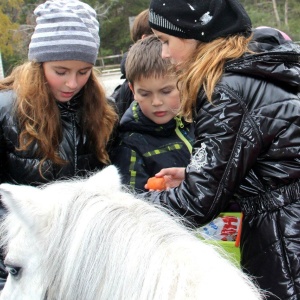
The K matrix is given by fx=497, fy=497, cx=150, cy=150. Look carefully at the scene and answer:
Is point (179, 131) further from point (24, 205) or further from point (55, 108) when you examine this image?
point (24, 205)

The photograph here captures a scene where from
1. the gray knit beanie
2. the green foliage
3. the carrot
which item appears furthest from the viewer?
the green foliage

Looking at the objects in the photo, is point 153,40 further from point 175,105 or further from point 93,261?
point 93,261

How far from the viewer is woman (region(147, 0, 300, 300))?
177 centimetres

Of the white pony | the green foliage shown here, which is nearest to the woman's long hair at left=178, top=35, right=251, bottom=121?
the white pony

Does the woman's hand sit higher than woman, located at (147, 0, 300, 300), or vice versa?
woman, located at (147, 0, 300, 300)

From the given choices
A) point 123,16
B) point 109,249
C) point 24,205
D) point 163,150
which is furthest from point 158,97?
point 123,16

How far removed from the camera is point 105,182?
1729 mm

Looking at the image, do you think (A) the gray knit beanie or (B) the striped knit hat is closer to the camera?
(A) the gray knit beanie

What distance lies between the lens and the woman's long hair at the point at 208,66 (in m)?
1.86

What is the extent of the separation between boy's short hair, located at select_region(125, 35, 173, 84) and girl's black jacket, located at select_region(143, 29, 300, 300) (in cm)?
115

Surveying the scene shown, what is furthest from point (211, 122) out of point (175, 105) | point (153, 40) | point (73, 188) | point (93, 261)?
point (153, 40)

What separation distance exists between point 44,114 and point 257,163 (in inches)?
45.5

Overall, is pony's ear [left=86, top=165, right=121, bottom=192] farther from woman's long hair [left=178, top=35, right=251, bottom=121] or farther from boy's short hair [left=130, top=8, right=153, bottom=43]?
boy's short hair [left=130, top=8, right=153, bottom=43]

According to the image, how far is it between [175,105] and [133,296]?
1.98 m
